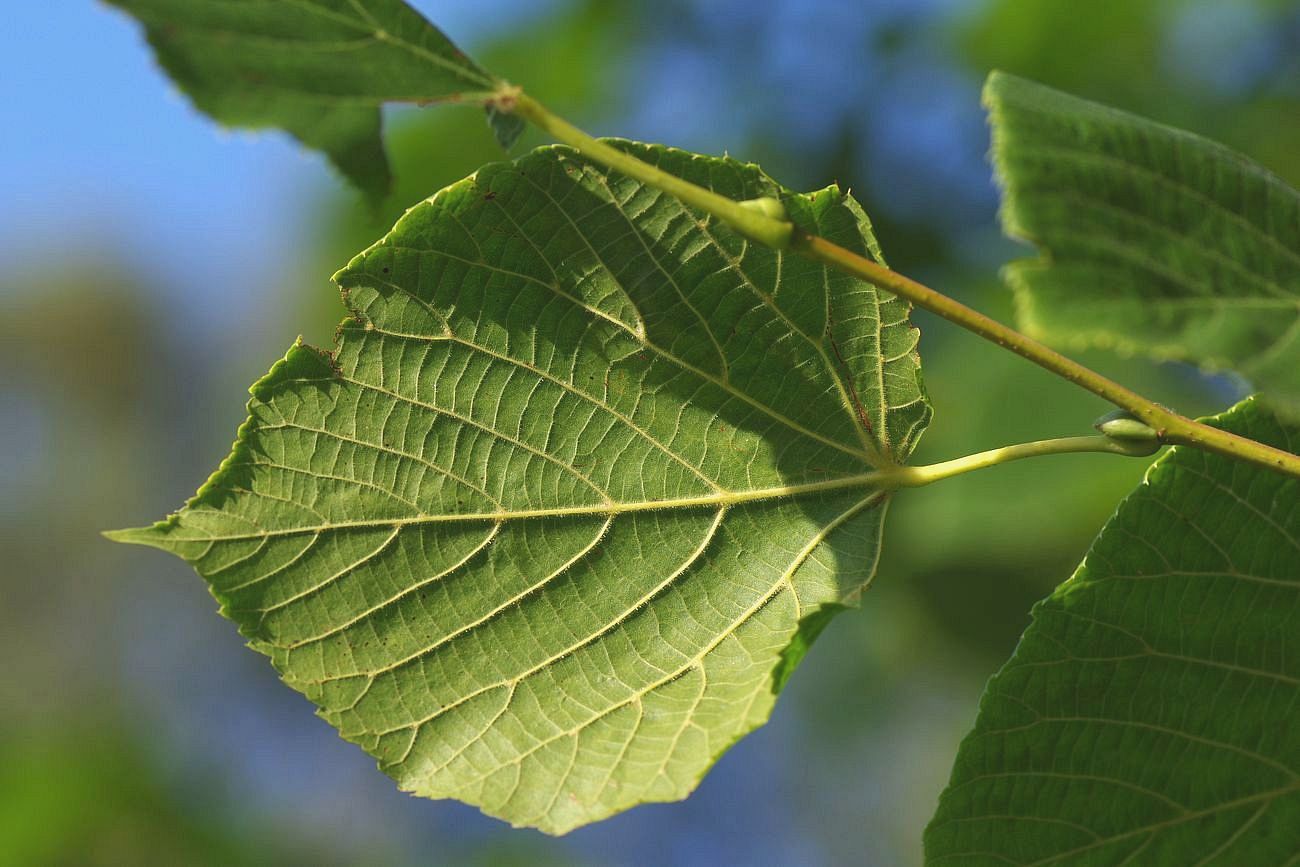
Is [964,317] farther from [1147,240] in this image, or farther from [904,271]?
[904,271]

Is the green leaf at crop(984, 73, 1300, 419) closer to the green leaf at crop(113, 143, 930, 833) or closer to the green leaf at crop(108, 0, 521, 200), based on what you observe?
the green leaf at crop(113, 143, 930, 833)

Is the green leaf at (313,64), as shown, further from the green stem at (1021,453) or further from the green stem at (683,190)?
the green stem at (1021,453)

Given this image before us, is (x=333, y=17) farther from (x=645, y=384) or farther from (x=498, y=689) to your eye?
(x=498, y=689)

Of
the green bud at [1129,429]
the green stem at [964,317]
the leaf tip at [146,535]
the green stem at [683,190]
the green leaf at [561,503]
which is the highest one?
the green bud at [1129,429]

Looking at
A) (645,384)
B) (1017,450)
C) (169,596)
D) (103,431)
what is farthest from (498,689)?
(103,431)

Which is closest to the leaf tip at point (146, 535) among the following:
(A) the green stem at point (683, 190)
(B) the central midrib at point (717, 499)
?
(B) the central midrib at point (717, 499)

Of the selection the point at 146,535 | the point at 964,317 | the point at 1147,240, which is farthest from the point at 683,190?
the point at 146,535

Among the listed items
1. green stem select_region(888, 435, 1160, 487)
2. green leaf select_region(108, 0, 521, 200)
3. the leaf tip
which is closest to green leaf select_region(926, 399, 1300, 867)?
green stem select_region(888, 435, 1160, 487)
